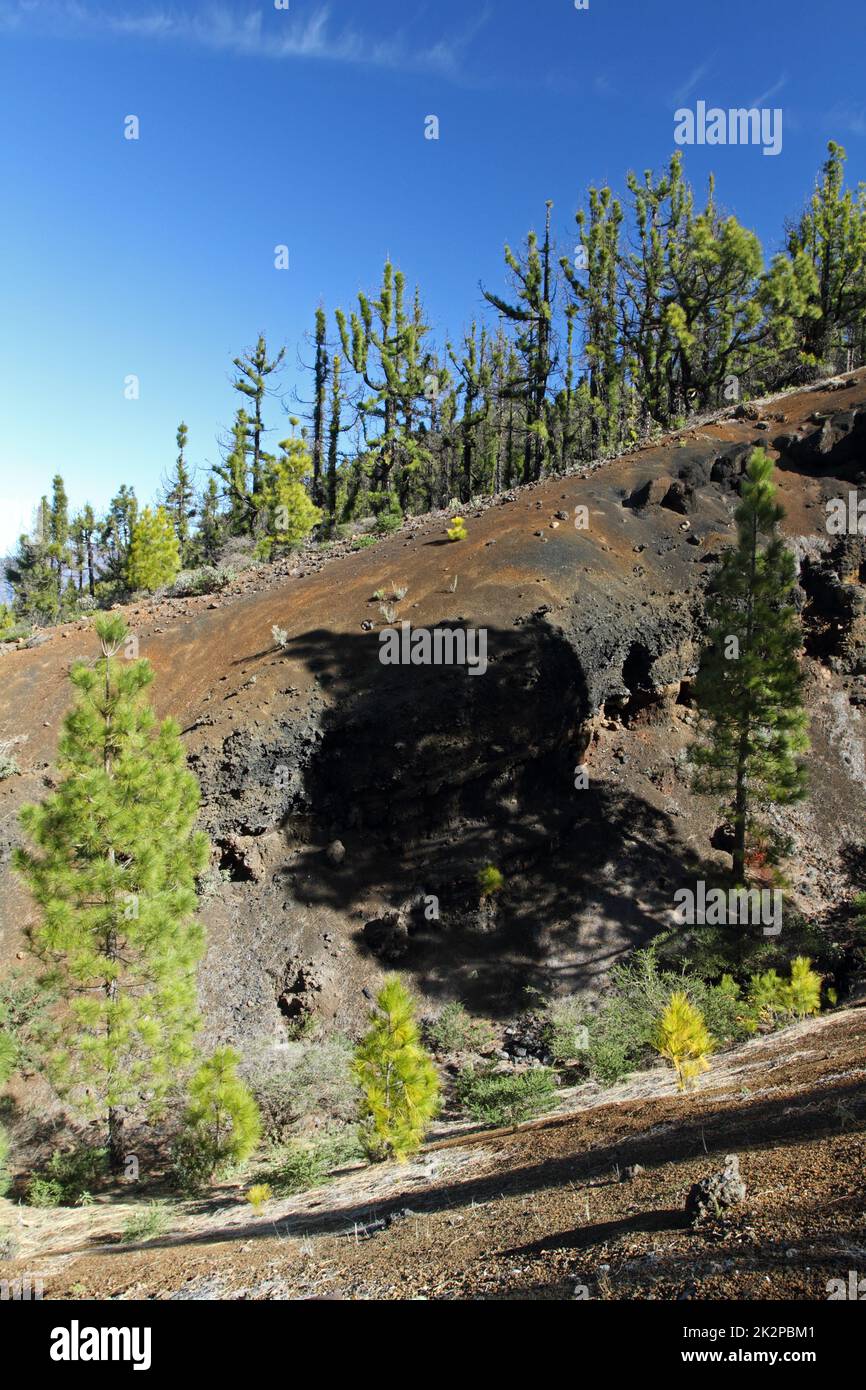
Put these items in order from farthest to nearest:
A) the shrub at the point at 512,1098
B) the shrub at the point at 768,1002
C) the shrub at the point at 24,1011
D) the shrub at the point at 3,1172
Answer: the shrub at the point at 768,1002 → the shrub at the point at 24,1011 → the shrub at the point at 512,1098 → the shrub at the point at 3,1172

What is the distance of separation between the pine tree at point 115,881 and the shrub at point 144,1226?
74.7 inches

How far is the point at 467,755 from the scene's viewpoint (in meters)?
17.8

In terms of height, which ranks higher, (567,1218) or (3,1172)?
(567,1218)

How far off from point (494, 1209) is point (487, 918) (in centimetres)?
1032

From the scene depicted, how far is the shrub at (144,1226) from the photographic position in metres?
8.23

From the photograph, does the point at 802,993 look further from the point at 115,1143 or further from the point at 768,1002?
the point at 115,1143

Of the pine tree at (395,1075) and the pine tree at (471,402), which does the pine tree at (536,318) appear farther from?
the pine tree at (395,1075)

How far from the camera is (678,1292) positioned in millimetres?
3811

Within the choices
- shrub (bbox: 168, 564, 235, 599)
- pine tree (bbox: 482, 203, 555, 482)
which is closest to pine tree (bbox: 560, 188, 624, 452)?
pine tree (bbox: 482, 203, 555, 482)

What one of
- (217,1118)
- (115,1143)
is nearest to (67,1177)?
(115,1143)

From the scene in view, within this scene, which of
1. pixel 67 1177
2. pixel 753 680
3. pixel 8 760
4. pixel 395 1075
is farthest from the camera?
pixel 8 760

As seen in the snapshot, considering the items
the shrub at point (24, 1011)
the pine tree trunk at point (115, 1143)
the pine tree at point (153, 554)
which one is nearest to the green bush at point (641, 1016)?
the pine tree trunk at point (115, 1143)

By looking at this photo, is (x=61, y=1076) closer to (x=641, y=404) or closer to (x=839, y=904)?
(x=839, y=904)

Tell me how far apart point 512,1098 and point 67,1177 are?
6.11 meters
